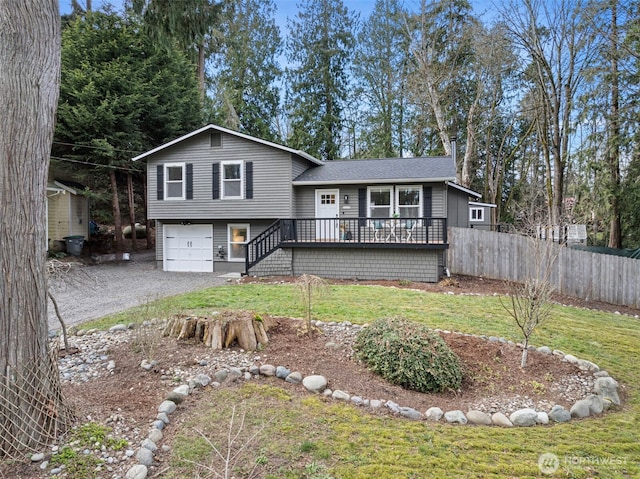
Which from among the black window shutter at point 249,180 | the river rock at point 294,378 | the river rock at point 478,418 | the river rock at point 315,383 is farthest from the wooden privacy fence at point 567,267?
the black window shutter at point 249,180

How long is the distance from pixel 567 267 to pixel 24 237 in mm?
12012

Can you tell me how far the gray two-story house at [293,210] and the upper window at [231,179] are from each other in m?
0.04

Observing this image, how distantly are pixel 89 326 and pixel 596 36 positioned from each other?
1935 centimetres

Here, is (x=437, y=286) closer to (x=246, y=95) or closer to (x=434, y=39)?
(x=434, y=39)

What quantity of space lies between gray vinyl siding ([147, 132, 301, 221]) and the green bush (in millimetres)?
9612

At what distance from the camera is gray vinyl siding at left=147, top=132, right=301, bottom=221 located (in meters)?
13.7

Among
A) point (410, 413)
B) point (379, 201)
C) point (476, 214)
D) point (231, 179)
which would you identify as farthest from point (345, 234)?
point (476, 214)

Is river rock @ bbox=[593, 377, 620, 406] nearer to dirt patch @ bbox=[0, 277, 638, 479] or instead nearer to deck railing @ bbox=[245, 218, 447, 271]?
dirt patch @ bbox=[0, 277, 638, 479]

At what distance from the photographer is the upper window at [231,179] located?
46.4 ft

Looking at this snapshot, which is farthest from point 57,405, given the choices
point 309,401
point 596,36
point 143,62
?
point 596,36

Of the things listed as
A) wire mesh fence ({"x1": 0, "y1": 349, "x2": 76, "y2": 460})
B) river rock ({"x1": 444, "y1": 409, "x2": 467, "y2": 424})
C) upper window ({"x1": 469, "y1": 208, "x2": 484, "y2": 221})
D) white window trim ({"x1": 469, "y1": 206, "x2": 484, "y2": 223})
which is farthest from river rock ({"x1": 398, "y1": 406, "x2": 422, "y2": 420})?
upper window ({"x1": 469, "y1": 208, "x2": 484, "y2": 221})

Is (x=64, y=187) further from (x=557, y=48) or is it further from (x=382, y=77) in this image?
(x=557, y=48)

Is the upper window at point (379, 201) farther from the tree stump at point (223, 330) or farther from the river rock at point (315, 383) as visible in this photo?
the river rock at point (315, 383)

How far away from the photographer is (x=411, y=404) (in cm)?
362
